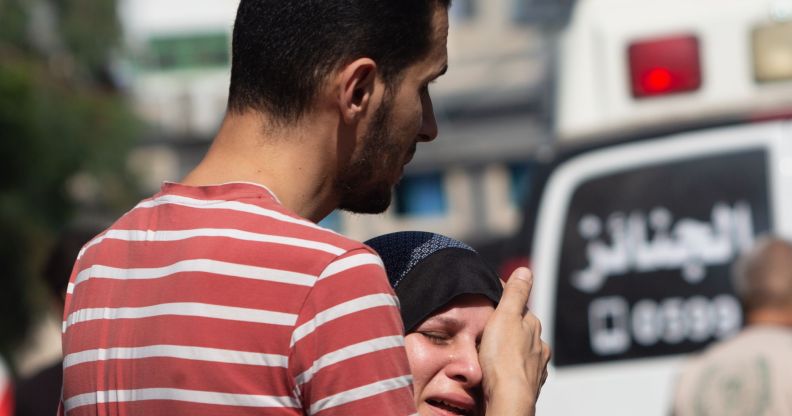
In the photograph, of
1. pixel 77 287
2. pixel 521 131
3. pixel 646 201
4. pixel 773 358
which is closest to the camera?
pixel 77 287

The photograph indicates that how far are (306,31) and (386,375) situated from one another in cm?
42

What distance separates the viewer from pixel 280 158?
1731 millimetres

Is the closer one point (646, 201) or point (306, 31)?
point (306, 31)

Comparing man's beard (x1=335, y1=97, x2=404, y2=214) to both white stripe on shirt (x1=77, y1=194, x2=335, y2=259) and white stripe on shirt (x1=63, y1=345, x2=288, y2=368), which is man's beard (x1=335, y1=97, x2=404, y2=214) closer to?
white stripe on shirt (x1=77, y1=194, x2=335, y2=259)

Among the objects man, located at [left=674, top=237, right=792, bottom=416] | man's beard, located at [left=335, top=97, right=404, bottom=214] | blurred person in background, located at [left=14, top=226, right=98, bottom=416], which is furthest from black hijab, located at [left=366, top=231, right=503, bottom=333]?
blurred person in background, located at [left=14, top=226, right=98, bottom=416]

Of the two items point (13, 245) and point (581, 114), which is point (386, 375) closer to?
point (581, 114)

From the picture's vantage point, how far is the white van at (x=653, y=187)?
4164 millimetres

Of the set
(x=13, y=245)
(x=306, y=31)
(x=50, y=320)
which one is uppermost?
(x=306, y=31)

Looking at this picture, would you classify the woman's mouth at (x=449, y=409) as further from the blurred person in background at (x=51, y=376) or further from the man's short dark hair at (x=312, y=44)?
the blurred person in background at (x=51, y=376)

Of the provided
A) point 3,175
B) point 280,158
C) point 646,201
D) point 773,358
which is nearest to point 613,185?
point 646,201

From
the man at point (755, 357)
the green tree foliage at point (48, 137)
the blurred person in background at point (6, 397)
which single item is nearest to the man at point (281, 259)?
the man at point (755, 357)

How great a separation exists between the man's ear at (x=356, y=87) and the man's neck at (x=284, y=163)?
31mm

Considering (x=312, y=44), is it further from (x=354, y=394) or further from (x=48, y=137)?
(x=48, y=137)

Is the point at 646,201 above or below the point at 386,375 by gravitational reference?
below
